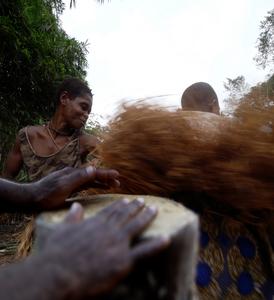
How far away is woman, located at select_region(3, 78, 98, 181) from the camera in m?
2.70

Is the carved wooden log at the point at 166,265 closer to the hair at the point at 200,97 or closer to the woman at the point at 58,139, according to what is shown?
the hair at the point at 200,97

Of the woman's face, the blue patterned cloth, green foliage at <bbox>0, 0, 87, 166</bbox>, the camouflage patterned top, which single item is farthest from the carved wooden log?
green foliage at <bbox>0, 0, 87, 166</bbox>

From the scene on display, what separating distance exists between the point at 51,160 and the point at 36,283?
2.24 metres

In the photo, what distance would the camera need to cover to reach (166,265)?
2.00 ft

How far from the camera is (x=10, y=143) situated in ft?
23.2

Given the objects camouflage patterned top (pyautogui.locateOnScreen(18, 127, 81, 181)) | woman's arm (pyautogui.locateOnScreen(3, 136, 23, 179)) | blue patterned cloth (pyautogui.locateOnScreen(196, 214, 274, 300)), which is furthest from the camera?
woman's arm (pyautogui.locateOnScreen(3, 136, 23, 179))

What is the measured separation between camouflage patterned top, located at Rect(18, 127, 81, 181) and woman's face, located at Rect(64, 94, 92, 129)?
0.56ft

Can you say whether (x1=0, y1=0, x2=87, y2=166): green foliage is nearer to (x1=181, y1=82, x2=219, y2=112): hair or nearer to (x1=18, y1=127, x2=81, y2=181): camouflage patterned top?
(x1=18, y1=127, x2=81, y2=181): camouflage patterned top

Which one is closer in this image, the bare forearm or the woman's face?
the bare forearm

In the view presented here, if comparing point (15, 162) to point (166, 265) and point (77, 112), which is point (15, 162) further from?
point (166, 265)

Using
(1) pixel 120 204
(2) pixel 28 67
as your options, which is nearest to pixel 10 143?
(2) pixel 28 67

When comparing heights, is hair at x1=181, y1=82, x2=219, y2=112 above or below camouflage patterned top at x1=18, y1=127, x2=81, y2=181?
above

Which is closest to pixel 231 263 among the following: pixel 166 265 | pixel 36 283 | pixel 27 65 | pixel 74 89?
pixel 166 265

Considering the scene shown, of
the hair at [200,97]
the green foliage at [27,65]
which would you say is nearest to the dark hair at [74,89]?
the hair at [200,97]
